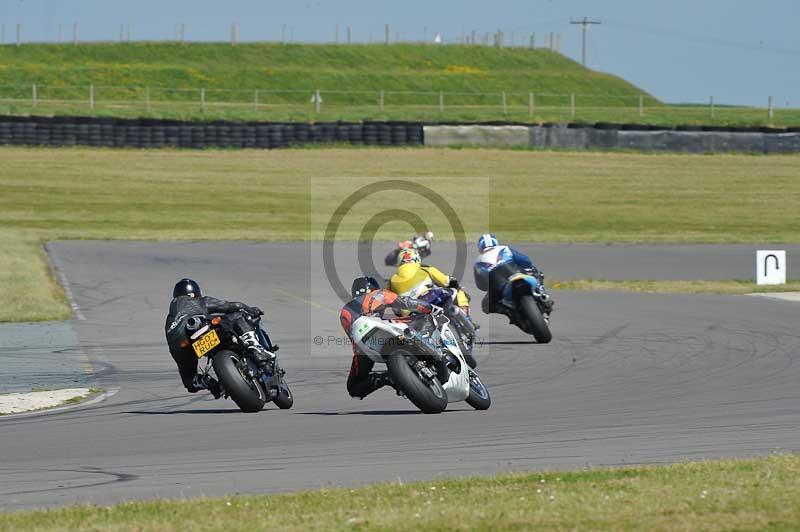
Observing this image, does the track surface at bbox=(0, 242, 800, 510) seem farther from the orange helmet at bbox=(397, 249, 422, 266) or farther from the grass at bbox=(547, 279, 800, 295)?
the grass at bbox=(547, 279, 800, 295)

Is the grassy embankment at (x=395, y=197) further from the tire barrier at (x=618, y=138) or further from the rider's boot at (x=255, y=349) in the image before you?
the rider's boot at (x=255, y=349)

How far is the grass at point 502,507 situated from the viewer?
304 inches

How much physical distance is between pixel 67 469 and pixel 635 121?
50.1 m

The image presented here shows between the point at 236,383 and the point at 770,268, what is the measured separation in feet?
51.8

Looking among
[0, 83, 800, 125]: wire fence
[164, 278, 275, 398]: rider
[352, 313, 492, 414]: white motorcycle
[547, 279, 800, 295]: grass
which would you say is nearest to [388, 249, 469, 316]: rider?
[352, 313, 492, 414]: white motorcycle

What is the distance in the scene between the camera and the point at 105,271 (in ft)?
87.9

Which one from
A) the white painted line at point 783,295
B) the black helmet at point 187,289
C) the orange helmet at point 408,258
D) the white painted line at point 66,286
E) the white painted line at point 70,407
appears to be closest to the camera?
the white painted line at point 70,407

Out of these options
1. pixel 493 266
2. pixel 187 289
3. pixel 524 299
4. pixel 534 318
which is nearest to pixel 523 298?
pixel 524 299

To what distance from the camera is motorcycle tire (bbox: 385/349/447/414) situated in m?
11.8

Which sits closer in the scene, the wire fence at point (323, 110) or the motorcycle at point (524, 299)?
the motorcycle at point (524, 299)

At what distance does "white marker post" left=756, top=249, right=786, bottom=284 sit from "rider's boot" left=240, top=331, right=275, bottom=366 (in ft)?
50.2

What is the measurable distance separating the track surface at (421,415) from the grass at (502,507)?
579mm

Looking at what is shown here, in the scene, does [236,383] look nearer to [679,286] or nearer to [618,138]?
[679,286]

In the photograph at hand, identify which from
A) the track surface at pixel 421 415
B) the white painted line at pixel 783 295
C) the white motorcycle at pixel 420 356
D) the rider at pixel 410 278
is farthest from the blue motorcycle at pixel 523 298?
the white painted line at pixel 783 295
